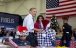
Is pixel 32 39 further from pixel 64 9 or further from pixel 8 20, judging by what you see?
pixel 64 9

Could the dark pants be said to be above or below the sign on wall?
below

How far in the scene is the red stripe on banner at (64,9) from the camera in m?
8.64

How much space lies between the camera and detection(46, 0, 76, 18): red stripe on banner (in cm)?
864

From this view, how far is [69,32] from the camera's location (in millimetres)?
5234

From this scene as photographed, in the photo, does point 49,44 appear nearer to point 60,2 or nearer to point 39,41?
point 39,41

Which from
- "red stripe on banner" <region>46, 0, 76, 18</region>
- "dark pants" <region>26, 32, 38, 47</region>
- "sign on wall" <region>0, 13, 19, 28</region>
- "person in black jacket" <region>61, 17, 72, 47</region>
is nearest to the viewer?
"dark pants" <region>26, 32, 38, 47</region>

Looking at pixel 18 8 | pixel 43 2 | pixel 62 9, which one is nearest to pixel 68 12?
pixel 62 9

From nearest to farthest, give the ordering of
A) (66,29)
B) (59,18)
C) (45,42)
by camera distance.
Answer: (45,42), (66,29), (59,18)

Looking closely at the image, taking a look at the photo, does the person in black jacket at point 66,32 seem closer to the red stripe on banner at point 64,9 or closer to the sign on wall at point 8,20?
the sign on wall at point 8,20

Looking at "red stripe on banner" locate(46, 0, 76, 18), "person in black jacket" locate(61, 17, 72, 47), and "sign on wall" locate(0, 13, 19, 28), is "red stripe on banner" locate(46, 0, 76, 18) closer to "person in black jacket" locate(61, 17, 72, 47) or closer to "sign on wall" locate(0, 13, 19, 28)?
"sign on wall" locate(0, 13, 19, 28)

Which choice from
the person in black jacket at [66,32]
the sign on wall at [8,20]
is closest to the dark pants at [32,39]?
the person in black jacket at [66,32]

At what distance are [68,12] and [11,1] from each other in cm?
582

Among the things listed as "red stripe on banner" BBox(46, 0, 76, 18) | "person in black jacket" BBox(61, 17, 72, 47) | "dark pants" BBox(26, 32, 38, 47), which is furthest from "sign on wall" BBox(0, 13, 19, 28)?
"dark pants" BBox(26, 32, 38, 47)

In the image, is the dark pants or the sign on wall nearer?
the dark pants
